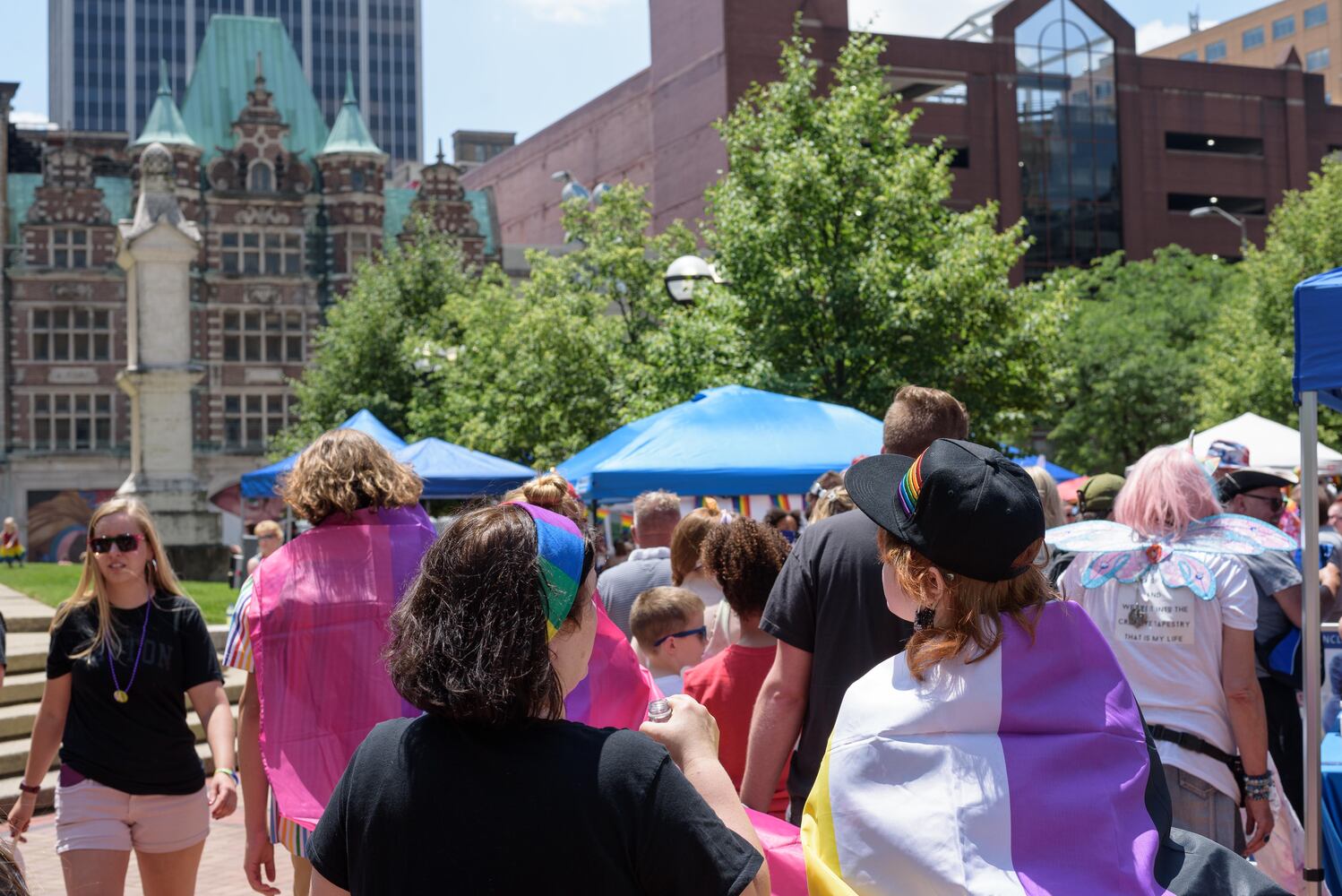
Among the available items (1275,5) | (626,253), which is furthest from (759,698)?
(1275,5)

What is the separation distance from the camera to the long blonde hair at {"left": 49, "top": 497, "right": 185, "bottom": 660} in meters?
4.67

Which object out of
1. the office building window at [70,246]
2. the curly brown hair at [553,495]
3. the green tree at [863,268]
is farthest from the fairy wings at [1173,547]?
the office building window at [70,246]

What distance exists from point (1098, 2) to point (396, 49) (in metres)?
100

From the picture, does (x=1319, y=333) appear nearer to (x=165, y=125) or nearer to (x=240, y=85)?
(x=165, y=125)

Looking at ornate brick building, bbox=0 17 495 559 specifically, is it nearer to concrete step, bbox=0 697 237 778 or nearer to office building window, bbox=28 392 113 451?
office building window, bbox=28 392 113 451

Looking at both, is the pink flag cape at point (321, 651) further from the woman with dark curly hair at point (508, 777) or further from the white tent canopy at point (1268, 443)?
the white tent canopy at point (1268, 443)

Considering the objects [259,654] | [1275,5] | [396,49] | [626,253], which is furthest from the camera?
[396,49]

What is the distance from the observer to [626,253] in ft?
97.5

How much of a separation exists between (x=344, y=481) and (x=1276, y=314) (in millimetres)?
29499

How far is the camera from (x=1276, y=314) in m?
29.7

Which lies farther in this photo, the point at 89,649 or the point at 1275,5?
the point at 1275,5

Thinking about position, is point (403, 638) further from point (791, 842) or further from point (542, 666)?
point (791, 842)

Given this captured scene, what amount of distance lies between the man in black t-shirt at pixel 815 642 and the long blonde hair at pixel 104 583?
7.01 feet

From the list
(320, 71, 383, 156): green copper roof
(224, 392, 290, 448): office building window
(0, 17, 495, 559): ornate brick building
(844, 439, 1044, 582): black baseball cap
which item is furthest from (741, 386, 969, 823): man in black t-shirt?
(320, 71, 383, 156): green copper roof
